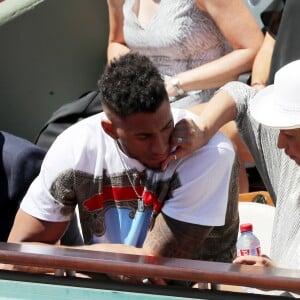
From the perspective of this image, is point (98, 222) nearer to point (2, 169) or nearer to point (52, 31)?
point (2, 169)

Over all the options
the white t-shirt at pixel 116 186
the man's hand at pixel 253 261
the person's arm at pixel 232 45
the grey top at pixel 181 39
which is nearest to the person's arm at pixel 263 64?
the person's arm at pixel 232 45

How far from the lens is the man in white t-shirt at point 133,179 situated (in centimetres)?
233

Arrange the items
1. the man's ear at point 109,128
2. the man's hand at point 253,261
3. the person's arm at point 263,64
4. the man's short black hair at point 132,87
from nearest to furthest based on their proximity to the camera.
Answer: the man's hand at point 253,261 → the man's short black hair at point 132,87 → the man's ear at point 109,128 → the person's arm at point 263,64

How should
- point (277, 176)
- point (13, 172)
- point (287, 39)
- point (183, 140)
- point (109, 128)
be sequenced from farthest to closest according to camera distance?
point (287, 39), point (13, 172), point (277, 176), point (109, 128), point (183, 140)

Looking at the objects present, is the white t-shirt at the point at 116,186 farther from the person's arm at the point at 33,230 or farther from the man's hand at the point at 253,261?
the man's hand at the point at 253,261

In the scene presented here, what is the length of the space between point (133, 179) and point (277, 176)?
A: 397 millimetres

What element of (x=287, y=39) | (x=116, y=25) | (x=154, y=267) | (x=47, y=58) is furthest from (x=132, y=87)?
(x=47, y=58)

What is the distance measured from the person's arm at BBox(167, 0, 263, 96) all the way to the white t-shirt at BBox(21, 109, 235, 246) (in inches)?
33.2

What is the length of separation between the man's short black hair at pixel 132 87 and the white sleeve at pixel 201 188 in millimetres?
191

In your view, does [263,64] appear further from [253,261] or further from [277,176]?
[253,261]

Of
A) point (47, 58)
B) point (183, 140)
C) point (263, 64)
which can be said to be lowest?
point (47, 58)

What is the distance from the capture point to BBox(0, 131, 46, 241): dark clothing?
8.89 feet

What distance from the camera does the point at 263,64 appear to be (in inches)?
129

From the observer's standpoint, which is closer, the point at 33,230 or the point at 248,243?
the point at 248,243
